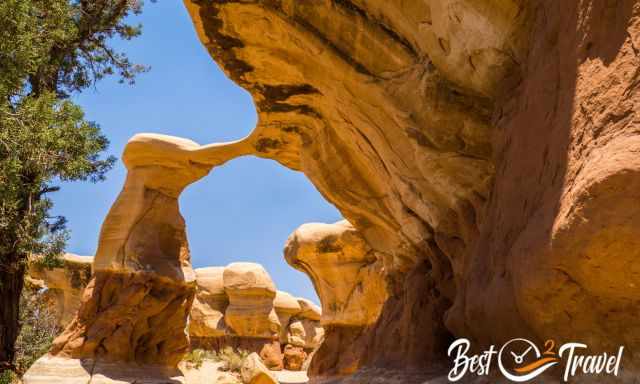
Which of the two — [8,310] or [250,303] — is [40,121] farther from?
[250,303]

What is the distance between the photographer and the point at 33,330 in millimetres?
17938

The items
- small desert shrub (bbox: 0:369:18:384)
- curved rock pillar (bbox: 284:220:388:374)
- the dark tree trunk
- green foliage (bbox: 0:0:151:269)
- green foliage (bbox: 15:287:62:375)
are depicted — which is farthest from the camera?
green foliage (bbox: 15:287:62:375)

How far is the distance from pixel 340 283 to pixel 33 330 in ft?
32.4

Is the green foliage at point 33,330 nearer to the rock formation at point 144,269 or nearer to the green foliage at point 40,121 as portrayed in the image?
the rock formation at point 144,269

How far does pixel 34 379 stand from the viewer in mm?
11836

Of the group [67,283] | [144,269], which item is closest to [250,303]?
[67,283]

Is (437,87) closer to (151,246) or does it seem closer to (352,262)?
(352,262)

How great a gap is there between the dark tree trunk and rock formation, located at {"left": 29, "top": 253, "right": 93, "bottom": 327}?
1478 cm

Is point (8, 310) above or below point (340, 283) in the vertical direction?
below

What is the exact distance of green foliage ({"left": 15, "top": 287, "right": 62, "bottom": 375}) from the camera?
16.3 meters

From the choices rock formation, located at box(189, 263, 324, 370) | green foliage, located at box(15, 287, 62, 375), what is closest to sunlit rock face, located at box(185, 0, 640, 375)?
green foliage, located at box(15, 287, 62, 375)

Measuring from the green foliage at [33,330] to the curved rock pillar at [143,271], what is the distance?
330 cm

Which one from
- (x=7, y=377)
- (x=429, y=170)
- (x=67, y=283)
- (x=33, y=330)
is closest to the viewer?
(x=429, y=170)

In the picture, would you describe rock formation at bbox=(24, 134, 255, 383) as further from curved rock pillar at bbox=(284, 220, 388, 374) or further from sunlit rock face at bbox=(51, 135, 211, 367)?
curved rock pillar at bbox=(284, 220, 388, 374)
